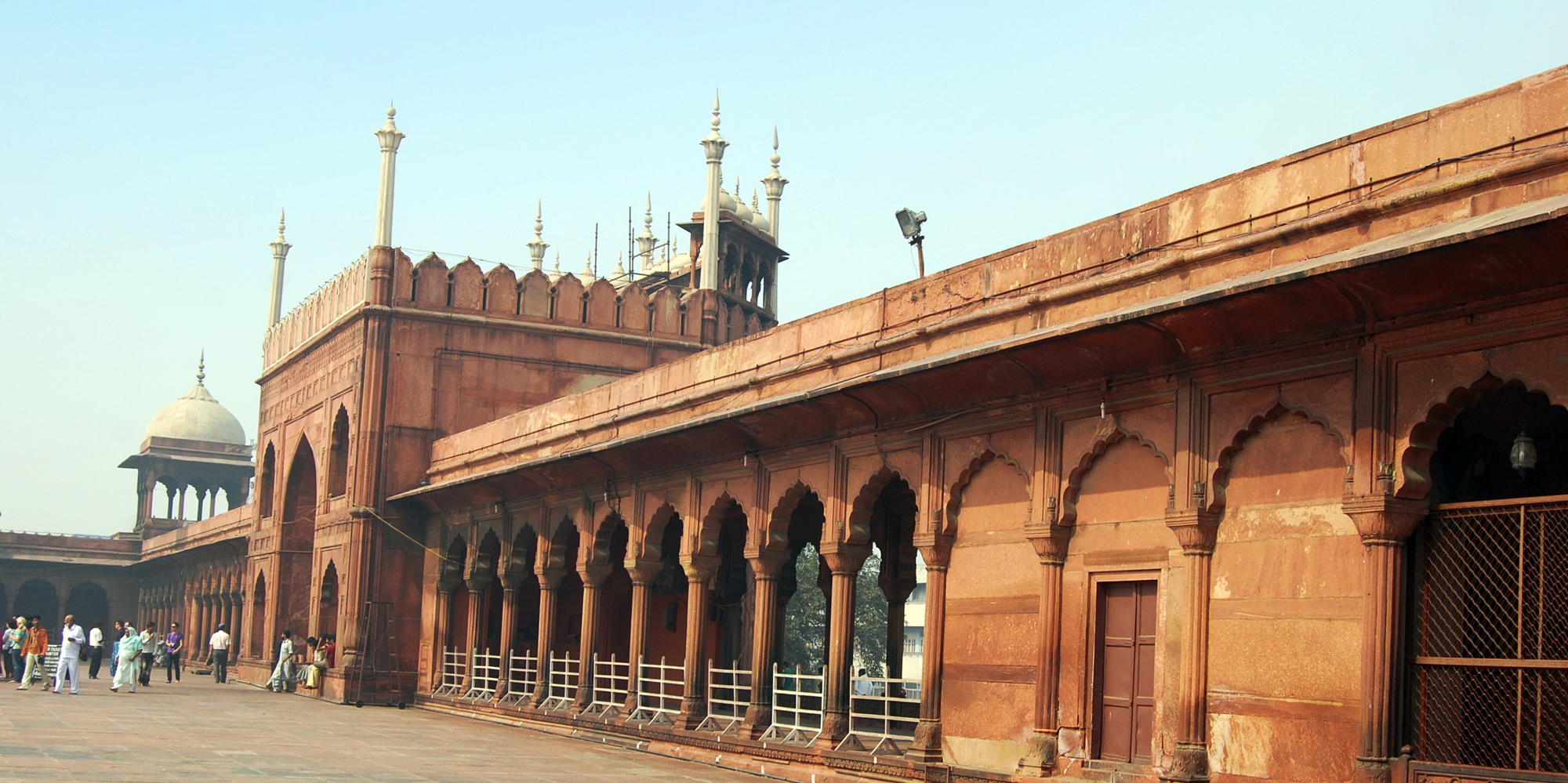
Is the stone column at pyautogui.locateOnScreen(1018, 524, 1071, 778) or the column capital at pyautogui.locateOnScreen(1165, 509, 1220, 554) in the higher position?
the column capital at pyautogui.locateOnScreen(1165, 509, 1220, 554)

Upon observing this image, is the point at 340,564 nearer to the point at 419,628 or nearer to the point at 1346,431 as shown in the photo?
the point at 419,628

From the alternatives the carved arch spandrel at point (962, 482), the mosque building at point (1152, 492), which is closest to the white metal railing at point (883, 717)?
the mosque building at point (1152, 492)

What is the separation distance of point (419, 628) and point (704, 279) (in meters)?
7.03

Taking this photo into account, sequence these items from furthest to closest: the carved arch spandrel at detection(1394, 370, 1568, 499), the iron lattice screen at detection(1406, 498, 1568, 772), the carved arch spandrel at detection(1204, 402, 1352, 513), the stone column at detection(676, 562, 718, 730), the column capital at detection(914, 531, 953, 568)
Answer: the stone column at detection(676, 562, 718, 730) → the column capital at detection(914, 531, 953, 568) → the carved arch spandrel at detection(1204, 402, 1352, 513) → the carved arch spandrel at detection(1394, 370, 1568, 499) → the iron lattice screen at detection(1406, 498, 1568, 772)

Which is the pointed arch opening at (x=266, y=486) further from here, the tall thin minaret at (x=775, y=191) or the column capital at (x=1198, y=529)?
the column capital at (x=1198, y=529)

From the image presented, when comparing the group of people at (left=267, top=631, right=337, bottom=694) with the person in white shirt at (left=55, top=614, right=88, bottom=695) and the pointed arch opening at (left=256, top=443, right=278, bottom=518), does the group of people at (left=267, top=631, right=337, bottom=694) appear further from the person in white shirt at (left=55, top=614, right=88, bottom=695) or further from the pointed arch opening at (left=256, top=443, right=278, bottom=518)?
the pointed arch opening at (left=256, top=443, right=278, bottom=518)

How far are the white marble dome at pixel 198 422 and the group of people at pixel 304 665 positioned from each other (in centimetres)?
2756

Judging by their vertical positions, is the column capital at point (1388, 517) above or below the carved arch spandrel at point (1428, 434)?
below

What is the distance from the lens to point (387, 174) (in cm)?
2519

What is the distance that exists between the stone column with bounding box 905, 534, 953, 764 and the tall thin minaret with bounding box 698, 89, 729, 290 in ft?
47.2

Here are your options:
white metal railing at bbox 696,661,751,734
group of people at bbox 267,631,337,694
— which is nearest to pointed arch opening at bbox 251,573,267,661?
group of people at bbox 267,631,337,694

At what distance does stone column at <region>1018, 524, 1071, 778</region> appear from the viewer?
10.8m

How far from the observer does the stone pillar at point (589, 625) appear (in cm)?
1808

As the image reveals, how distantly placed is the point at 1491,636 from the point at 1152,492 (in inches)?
97.1
